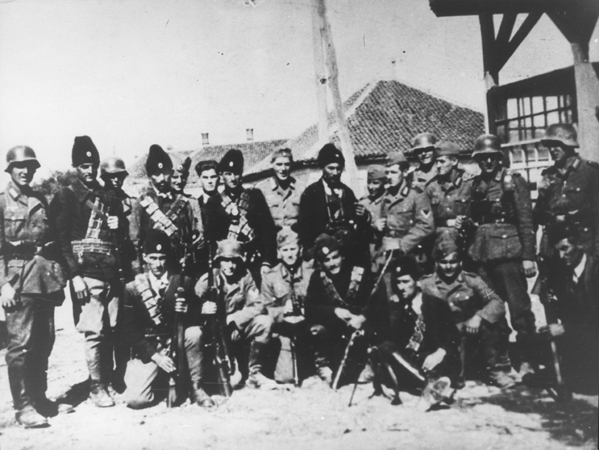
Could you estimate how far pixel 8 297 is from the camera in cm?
407

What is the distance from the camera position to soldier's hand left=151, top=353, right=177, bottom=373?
13.4 ft

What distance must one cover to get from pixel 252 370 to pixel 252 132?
9.53 feet

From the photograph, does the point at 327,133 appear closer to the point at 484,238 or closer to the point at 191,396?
the point at 484,238

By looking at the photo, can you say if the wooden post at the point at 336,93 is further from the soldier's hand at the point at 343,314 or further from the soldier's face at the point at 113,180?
the soldier's face at the point at 113,180

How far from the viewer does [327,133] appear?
18.3 feet

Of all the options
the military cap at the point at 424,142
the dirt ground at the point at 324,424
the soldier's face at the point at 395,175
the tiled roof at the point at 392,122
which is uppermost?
the tiled roof at the point at 392,122

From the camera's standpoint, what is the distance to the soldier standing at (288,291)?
4348 mm

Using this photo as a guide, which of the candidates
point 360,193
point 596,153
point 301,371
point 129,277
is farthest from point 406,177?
point 129,277

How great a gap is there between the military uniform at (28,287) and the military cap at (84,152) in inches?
19.1

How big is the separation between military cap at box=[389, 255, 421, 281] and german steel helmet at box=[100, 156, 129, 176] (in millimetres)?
2607

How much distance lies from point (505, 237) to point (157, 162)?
313 cm

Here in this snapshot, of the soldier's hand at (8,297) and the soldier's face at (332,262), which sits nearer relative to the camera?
the soldier's hand at (8,297)

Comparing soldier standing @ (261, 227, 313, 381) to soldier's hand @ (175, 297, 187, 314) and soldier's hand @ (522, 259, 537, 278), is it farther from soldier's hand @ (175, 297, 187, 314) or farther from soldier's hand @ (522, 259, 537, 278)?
soldier's hand @ (522, 259, 537, 278)

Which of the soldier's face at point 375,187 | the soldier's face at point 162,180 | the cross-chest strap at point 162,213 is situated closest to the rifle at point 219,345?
the cross-chest strap at point 162,213
